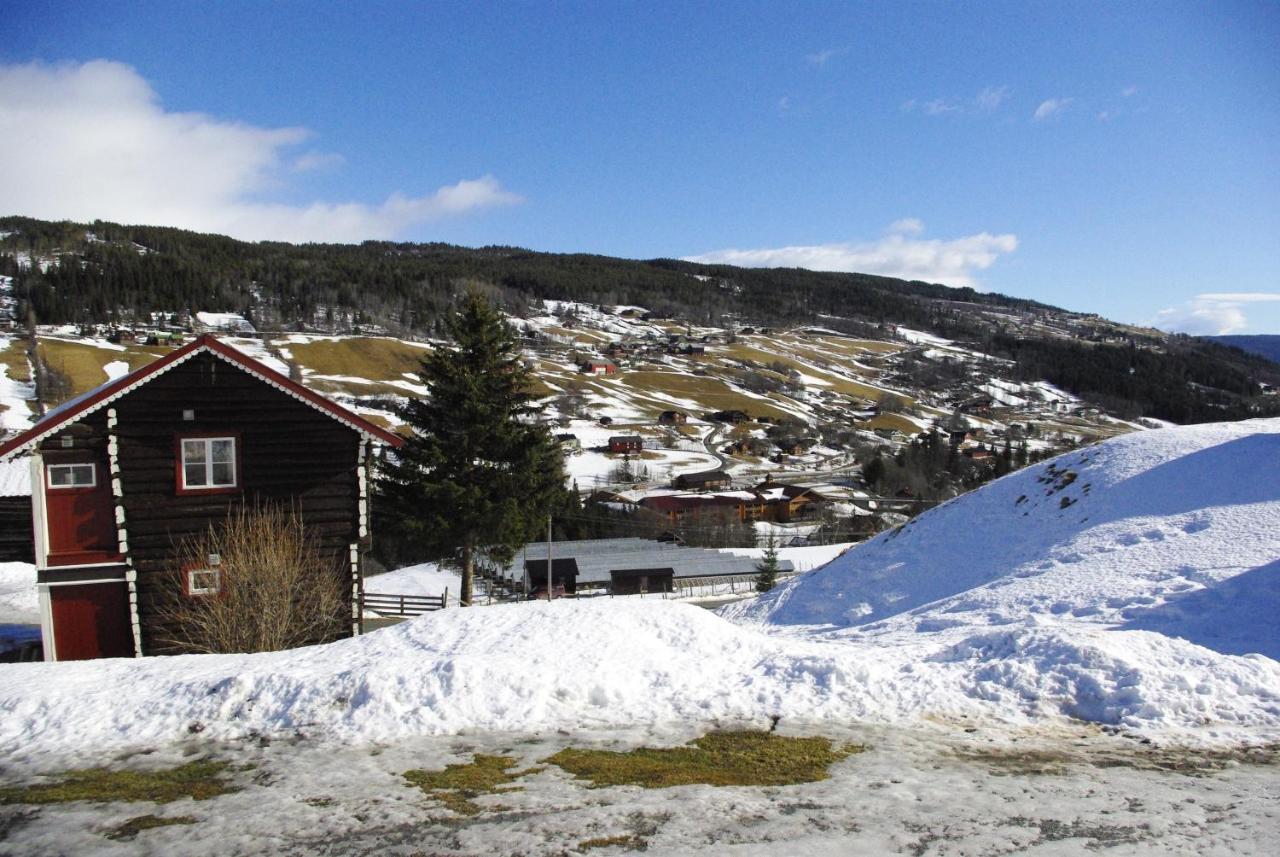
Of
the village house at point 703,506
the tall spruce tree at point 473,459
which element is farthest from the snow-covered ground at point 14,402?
the tall spruce tree at point 473,459

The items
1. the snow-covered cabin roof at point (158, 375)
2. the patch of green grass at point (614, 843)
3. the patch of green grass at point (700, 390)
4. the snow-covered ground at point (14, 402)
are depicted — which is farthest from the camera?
the patch of green grass at point (700, 390)

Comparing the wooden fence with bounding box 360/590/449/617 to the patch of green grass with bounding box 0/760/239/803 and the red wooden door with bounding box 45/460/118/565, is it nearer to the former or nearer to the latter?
the red wooden door with bounding box 45/460/118/565

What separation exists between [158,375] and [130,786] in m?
12.2

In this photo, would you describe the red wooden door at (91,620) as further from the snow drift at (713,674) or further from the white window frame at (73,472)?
the snow drift at (713,674)

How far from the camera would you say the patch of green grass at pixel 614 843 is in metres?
6.43

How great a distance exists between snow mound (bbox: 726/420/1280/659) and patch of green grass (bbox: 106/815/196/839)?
37.8ft

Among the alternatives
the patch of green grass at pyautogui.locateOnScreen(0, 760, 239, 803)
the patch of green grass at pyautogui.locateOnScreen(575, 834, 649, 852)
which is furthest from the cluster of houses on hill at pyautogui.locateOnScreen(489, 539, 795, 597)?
the patch of green grass at pyautogui.locateOnScreen(575, 834, 649, 852)

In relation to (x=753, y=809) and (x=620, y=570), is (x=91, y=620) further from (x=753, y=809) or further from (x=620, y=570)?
(x=620, y=570)

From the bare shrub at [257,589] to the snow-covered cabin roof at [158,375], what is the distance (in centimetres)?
244

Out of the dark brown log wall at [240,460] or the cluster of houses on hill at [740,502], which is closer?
the dark brown log wall at [240,460]

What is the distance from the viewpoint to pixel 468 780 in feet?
25.8

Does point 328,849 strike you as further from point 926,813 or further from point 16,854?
point 926,813

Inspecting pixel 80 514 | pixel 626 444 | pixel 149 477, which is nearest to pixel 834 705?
pixel 149 477

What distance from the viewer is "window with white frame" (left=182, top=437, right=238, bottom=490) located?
18.0 metres
